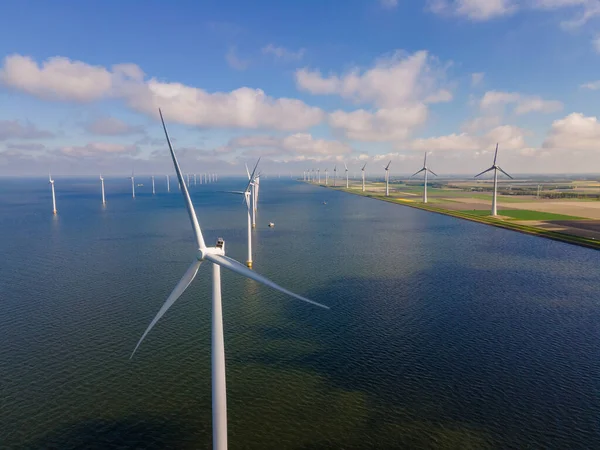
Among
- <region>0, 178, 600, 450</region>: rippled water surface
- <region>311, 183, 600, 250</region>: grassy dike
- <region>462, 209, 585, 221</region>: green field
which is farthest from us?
<region>462, 209, 585, 221</region>: green field

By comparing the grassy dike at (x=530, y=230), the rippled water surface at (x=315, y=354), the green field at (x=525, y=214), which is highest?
the green field at (x=525, y=214)

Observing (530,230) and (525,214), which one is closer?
(530,230)

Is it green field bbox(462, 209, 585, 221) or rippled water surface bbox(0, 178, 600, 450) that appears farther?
green field bbox(462, 209, 585, 221)

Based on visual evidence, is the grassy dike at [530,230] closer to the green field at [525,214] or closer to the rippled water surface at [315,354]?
the green field at [525,214]

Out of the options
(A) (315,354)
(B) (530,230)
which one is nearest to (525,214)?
(B) (530,230)

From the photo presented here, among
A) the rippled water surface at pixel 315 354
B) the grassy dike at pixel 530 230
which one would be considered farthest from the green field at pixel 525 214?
the rippled water surface at pixel 315 354

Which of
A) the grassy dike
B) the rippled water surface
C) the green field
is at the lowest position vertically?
the rippled water surface

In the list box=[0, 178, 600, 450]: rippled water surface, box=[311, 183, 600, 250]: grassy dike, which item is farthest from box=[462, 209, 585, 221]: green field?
box=[0, 178, 600, 450]: rippled water surface

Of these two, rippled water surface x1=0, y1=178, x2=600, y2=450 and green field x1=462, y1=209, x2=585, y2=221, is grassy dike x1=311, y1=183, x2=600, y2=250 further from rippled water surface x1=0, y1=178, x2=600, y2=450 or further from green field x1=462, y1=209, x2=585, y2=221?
rippled water surface x1=0, y1=178, x2=600, y2=450

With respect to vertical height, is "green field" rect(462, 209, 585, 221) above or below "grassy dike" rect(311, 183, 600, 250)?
above

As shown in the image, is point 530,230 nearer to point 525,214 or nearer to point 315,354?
point 525,214
